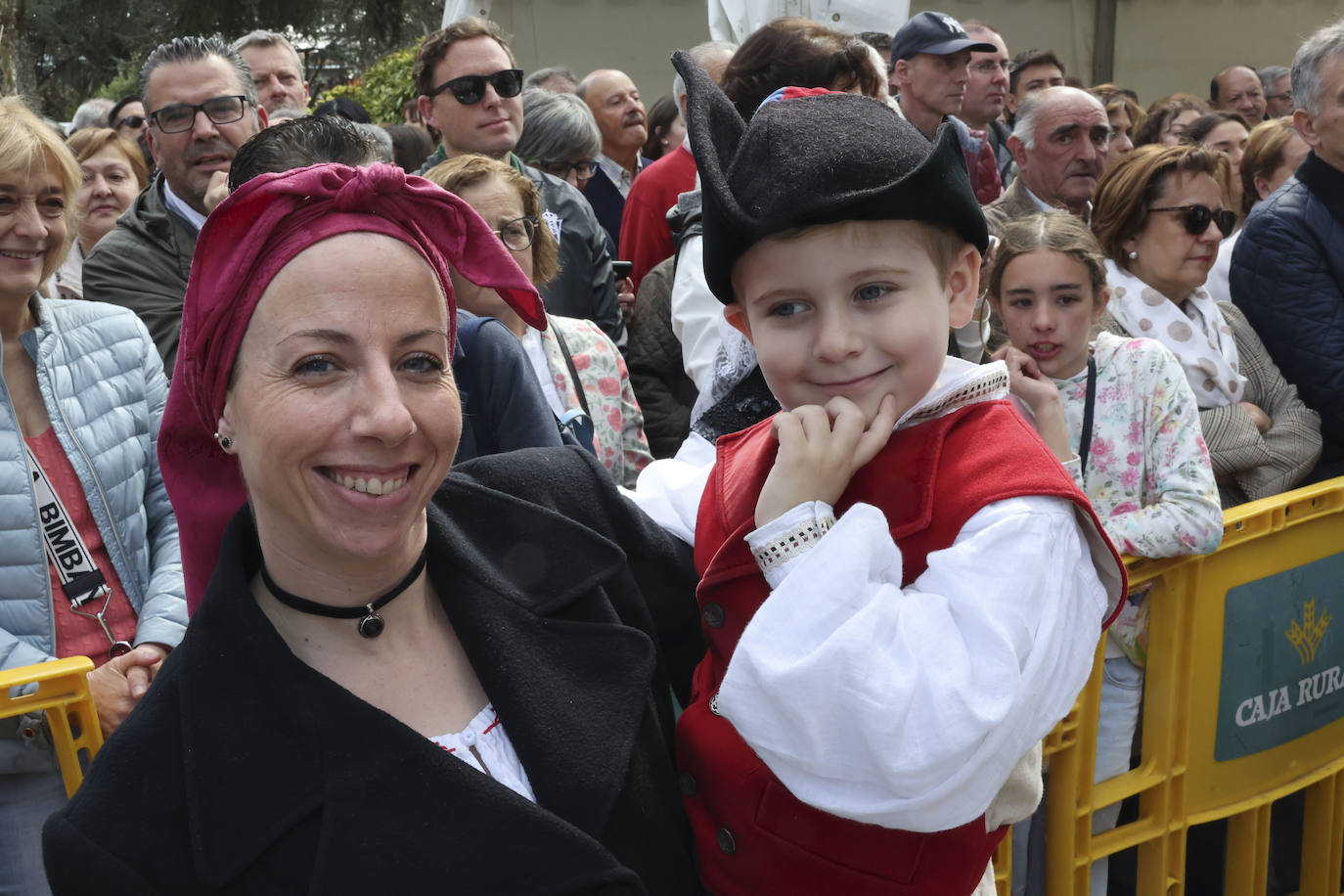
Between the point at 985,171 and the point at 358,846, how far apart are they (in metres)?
5.81

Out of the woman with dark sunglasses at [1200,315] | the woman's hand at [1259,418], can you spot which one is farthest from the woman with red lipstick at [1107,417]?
the woman's hand at [1259,418]

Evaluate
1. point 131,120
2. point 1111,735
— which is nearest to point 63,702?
point 1111,735

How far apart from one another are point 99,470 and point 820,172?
230 centimetres

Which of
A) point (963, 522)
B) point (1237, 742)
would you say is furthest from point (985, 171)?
point (963, 522)

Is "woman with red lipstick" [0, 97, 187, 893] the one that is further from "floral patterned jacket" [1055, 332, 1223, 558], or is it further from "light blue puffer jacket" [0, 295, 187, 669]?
"floral patterned jacket" [1055, 332, 1223, 558]

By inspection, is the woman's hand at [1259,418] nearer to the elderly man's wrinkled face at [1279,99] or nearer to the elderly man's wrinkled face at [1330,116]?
the elderly man's wrinkled face at [1330,116]

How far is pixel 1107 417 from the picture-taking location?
3541 mm

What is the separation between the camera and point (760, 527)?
1.69 metres

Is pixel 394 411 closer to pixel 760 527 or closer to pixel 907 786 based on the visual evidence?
pixel 760 527

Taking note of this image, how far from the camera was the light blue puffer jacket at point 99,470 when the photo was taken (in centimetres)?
303

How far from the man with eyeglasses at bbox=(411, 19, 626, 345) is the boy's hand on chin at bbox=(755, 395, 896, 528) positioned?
316 cm

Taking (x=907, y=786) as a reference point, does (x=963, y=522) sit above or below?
above

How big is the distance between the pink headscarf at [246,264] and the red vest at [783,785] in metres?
0.57

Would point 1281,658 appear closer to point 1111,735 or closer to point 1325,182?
point 1111,735
